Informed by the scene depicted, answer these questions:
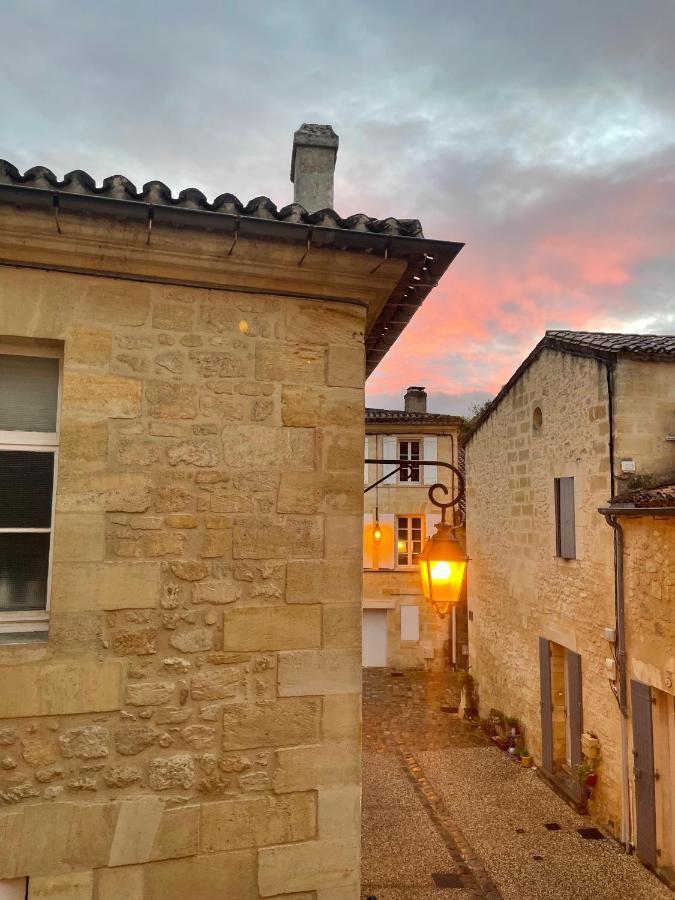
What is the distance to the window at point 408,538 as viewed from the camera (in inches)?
734

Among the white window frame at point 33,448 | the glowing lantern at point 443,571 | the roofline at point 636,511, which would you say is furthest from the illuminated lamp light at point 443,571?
the roofline at point 636,511

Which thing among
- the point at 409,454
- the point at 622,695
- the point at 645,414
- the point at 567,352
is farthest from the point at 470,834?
the point at 409,454

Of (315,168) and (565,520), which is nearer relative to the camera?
(315,168)

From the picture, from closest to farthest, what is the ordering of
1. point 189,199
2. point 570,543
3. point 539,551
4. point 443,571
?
point 189,199, point 443,571, point 570,543, point 539,551

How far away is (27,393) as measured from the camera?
3145 mm

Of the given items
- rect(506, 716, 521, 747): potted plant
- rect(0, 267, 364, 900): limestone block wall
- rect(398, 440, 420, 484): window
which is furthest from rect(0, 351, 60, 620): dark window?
rect(398, 440, 420, 484): window

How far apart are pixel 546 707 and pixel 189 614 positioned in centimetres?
837

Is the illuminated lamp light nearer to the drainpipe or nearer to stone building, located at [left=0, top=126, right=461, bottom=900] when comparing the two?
stone building, located at [left=0, top=126, right=461, bottom=900]

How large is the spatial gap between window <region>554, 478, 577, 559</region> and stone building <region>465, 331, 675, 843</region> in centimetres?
2

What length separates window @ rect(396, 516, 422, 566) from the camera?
18.6 metres

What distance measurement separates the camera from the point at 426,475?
18.6m

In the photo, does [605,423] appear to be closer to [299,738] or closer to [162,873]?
[299,738]

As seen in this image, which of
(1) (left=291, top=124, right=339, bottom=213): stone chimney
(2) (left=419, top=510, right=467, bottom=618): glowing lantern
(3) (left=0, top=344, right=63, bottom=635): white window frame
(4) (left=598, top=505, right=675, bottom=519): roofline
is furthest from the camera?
(4) (left=598, top=505, right=675, bottom=519): roofline

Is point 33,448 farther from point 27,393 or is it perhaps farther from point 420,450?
point 420,450
